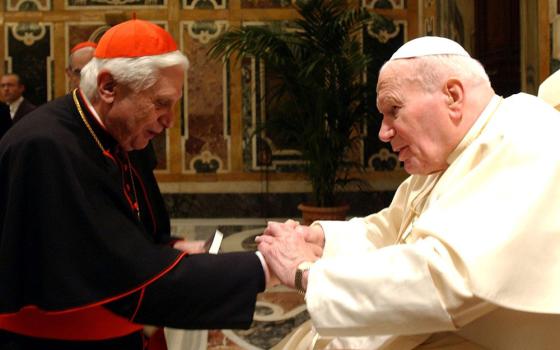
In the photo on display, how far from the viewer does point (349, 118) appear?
762 cm

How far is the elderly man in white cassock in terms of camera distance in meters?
1.74

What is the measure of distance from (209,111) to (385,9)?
2783mm

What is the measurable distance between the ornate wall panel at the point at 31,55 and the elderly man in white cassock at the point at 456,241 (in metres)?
7.82

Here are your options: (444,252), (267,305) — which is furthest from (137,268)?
(267,305)

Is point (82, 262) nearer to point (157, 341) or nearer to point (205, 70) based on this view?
point (157, 341)

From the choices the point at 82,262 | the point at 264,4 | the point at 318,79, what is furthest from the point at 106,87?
the point at 264,4

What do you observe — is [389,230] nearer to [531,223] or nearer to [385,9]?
[531,223]

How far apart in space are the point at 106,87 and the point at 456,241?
123cm

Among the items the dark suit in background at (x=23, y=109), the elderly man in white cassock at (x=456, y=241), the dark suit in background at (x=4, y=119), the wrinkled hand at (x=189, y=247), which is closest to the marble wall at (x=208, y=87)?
the dark suit in background at (x=23, y=109)

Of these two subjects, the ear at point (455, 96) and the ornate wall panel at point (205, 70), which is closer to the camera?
the ear at point (455, 96)

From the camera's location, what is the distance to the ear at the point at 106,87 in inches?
86.5

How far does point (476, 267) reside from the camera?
1712 millimetres

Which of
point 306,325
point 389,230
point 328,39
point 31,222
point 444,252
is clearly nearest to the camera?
point 444,252

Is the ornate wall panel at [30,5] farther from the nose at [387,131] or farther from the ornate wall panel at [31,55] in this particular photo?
the nose at [387,131]
